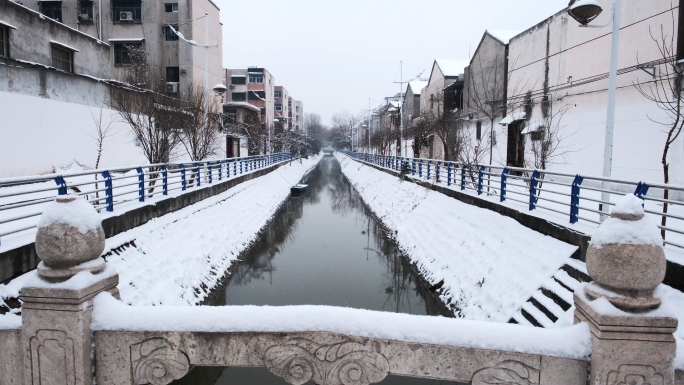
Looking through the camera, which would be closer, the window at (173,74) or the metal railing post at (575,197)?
the metal railing post at (575,197)

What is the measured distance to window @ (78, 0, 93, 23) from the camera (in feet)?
115

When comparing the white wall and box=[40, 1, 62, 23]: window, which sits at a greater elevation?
box=[40, 1, 62, 23]: window

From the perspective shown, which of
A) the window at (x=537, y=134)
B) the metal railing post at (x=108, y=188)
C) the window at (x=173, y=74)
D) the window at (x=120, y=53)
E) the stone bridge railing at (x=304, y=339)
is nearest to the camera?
the stone bridge railing at (x=304, y=339)

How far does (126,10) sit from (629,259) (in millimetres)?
41573

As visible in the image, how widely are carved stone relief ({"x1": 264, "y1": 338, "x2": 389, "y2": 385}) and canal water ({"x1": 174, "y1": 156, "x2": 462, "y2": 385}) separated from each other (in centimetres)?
364

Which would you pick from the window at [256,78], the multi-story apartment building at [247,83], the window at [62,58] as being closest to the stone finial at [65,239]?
the window at [62,58]

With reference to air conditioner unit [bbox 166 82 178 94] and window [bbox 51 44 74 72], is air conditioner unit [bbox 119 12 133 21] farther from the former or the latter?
window [bbox 51 44 74 72]

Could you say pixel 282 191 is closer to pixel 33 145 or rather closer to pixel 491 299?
pixel 33 145

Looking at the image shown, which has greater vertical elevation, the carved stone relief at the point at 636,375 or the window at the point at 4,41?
the window at the point at 4,41

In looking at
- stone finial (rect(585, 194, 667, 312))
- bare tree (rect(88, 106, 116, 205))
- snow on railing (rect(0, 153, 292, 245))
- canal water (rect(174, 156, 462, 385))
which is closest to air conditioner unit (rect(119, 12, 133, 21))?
bare tree (rect(88, 106, 116, 205))

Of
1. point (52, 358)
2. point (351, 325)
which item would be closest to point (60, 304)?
point (52, 358)

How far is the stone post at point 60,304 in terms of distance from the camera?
3.18m

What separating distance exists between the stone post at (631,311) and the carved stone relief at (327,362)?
5.12 feet

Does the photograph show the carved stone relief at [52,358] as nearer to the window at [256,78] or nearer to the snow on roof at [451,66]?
the snow on roof at [451,66]
